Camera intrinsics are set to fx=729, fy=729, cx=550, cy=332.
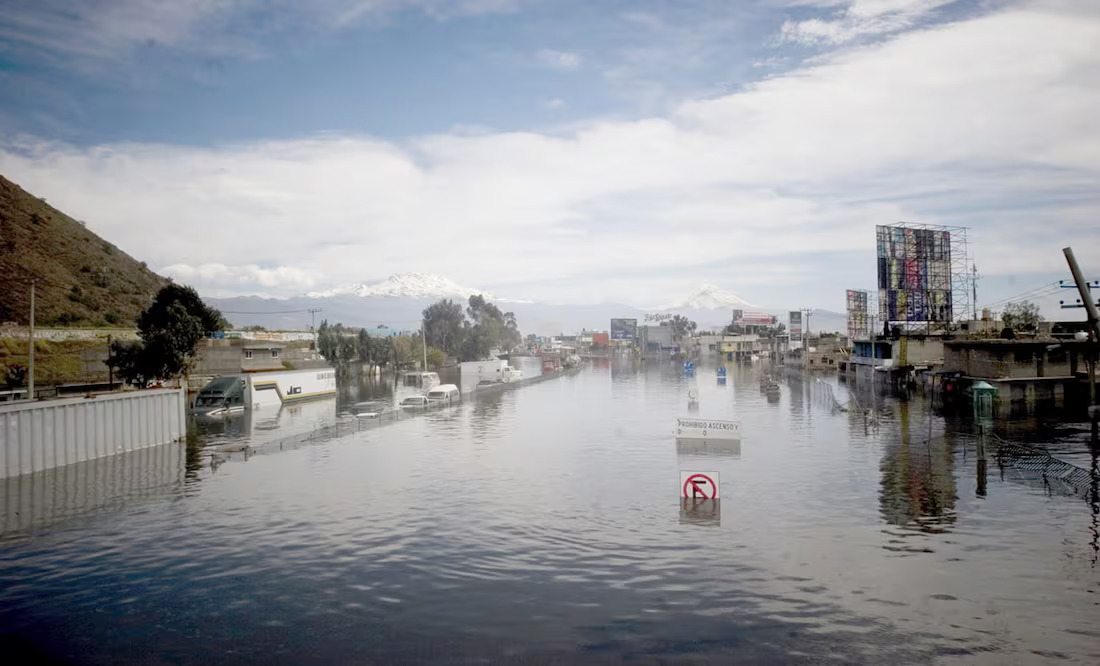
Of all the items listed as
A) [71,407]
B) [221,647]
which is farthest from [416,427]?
[221,647]

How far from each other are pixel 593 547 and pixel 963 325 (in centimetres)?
10932

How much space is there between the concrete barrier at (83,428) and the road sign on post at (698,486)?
3300 cm

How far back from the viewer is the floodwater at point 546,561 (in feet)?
56.9

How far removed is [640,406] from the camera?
80.6m

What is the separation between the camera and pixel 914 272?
348ft

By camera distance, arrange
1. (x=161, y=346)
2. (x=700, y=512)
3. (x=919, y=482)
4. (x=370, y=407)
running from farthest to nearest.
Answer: (x=370, y=407) < (x=161, y=346) < (x=919, y=482) < (x=700, y=512)

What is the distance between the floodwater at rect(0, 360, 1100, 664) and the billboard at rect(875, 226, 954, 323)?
6644 cm

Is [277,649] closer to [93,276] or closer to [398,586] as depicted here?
[398,586]

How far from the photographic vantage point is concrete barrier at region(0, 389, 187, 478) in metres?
36.8

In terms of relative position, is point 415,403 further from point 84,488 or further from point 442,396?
point 84,488

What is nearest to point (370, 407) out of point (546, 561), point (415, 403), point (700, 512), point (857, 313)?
point (415, 403)

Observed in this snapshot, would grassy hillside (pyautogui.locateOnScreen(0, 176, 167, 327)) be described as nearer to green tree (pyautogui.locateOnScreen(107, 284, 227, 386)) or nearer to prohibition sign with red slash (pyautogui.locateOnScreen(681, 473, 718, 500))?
green tree (pyautogui.locateOnScreen(107, 284, 227, 386))

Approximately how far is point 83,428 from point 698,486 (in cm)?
3449

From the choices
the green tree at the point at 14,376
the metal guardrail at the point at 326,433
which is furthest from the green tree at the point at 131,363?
the metal guardrail at the point at 326,433
